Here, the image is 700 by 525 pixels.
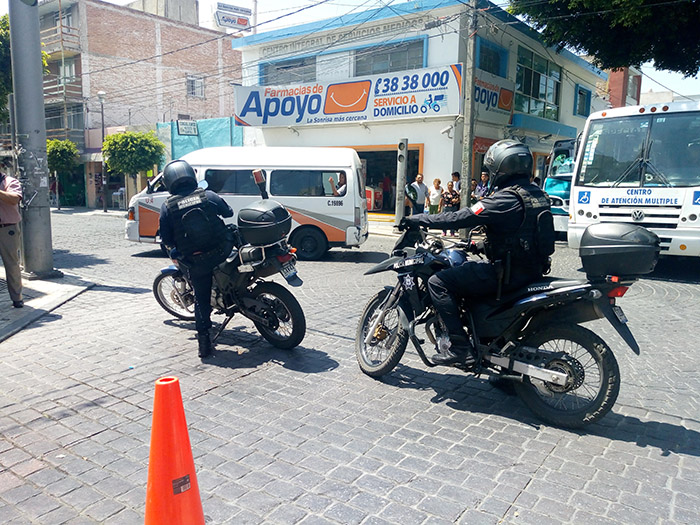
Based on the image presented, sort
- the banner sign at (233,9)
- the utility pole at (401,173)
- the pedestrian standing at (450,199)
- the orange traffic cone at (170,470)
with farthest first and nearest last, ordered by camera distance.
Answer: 1. the banner sign at (233,9)
2. the utility pole at (401,173)
3. the pedestrian standing at (450,199)
4. the orange traffic cone at (170,470)

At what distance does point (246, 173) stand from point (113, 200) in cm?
2182

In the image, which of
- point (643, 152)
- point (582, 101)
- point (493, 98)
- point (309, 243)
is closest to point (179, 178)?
point (309, 243)

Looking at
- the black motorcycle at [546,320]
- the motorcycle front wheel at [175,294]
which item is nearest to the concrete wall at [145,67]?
the motorcycle front wheel at [175,294]

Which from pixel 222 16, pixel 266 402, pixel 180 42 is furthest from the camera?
pixel 222 16

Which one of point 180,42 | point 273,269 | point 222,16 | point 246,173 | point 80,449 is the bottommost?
point 80,449

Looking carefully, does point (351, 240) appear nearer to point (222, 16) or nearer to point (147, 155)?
point (147, 155)

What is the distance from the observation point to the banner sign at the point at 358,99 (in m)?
16.9

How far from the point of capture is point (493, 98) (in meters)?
19.1

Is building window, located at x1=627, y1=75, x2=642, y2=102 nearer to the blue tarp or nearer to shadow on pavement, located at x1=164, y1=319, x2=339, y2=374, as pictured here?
the blue tarp

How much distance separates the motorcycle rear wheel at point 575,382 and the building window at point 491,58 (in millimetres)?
17074

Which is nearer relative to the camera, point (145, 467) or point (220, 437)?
point (145, 467)

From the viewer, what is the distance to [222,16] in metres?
43.0

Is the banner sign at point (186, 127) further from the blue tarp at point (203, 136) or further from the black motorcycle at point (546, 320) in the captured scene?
the black motorcycle at point (546, 320)

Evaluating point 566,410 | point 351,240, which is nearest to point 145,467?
point 566,410
